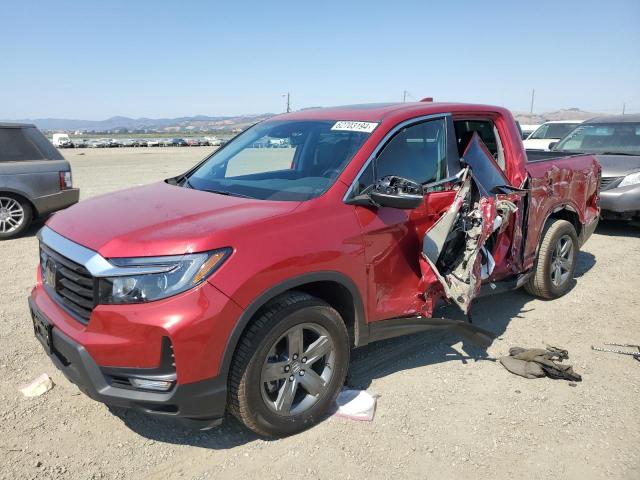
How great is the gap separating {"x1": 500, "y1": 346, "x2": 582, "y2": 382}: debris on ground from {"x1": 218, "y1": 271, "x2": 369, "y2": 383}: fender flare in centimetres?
138

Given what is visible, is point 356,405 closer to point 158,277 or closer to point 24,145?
point 158,277

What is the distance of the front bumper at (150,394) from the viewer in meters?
2.55

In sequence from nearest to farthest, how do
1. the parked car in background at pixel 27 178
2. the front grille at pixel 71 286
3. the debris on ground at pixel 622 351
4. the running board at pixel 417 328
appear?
the front grille at pixel 71 286, the running board at pixel 417 328, the debris on ground at pixel 622 351, the parked car in background at pixel 27 178

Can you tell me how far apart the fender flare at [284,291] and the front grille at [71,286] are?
2.39 ft

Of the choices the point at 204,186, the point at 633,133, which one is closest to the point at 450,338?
the point at 204,186

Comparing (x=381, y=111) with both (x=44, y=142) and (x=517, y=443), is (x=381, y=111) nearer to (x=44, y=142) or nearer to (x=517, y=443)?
(x=517, y=443)

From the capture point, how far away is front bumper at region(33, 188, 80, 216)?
806cm

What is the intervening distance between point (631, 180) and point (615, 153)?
1.13 metres

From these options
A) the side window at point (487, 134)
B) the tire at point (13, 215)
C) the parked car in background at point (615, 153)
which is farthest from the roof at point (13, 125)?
the parked car in background at point (615, 153)

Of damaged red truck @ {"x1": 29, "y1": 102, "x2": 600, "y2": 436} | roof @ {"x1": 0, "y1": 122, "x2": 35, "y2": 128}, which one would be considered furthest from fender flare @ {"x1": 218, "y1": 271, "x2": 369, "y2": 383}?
roof @ {"x1": 0, "y1": 122, "x2": 35, "y2": 128}

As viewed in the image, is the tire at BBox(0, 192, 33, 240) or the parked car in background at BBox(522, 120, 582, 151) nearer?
the tire at BBox(0, 192, 33, 240)

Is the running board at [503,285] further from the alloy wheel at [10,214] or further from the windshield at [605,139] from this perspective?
the alloy wheel at [10,214]

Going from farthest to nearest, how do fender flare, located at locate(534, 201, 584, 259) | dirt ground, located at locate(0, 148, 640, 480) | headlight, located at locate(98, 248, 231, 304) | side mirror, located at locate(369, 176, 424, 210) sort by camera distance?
fender flare, located at locate(534, 201, 584, 259)
side mirror, located at locate(369, 176, 424, 210)
dirt ground, located at locate(0, 148, 640, 480)
headlight, located at locate(98, 248, 231, 304)

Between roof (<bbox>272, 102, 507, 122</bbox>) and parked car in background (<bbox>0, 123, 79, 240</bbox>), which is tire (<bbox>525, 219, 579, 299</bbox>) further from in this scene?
parked car in background (<bbox>0, 123, 79, 240</bbox>)
